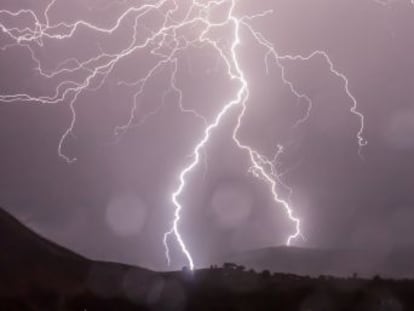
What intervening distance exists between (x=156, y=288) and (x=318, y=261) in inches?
5040

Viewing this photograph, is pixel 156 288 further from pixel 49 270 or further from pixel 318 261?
pixel 318 261

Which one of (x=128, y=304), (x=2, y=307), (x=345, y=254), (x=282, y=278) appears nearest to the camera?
(x=2, y=307)

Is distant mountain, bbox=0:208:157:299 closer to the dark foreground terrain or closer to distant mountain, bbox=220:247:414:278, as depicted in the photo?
the dark foreground terrain

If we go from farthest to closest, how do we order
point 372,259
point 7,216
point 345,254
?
point 345,254 → point 372,259 → point 7,216

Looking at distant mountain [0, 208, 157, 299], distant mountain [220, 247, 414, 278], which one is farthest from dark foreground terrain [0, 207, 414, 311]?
distant mountain [220, 247, 414, 278]

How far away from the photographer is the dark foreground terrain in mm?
25109

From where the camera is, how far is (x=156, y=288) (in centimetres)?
2859

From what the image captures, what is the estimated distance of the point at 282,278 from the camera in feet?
99.8

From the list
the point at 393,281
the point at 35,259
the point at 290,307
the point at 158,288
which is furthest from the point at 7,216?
the point at 393,281

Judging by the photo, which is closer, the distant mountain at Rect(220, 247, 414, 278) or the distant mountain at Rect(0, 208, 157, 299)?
the distant mountain at Rect(0, 208, 157, 299)

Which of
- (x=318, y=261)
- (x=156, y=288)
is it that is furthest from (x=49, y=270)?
(x=318, y=261)

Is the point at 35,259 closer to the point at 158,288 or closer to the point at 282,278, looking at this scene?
the point at 158,288

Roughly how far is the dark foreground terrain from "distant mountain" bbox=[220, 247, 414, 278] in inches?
3947

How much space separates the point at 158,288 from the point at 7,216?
821 centimetres
